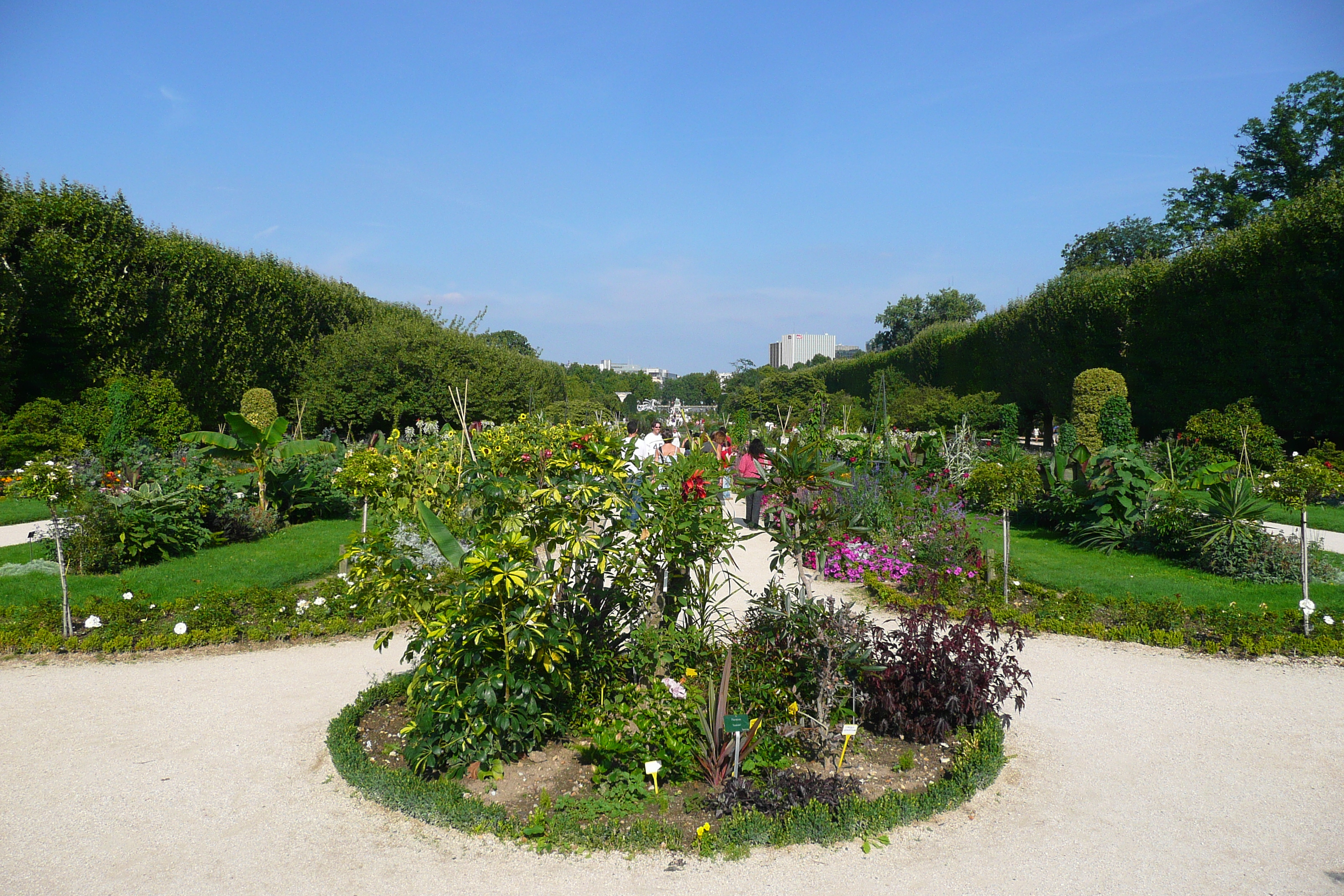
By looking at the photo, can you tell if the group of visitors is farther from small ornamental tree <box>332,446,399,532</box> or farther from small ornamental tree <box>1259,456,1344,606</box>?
small ornamental tree <box>1259,456,1344,606</box>

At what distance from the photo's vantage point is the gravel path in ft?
9.77

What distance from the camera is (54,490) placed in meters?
6.53

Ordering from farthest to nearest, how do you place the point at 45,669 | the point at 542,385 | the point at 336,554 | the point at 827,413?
the point at 542,385, the point at 827,413, the point at 336,554, the point at 45,669

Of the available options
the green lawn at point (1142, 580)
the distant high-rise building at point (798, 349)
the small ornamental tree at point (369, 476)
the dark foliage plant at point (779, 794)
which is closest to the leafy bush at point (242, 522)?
the small ornamental tree at point (369, 476)

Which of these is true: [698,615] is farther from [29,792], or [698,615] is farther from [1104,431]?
[1104,431]

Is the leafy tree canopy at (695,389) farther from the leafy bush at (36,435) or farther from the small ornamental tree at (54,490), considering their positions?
the small ornamental tree at (54,490)

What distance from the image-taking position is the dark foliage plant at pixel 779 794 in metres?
3.34

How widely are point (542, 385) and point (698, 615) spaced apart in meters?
28.8

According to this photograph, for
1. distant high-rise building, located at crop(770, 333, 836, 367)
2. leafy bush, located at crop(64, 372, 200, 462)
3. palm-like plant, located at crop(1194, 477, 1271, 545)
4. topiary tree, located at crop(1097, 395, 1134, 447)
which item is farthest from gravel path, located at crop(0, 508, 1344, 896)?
distant high-rise building, located at crop(770, 333, 836, 367)

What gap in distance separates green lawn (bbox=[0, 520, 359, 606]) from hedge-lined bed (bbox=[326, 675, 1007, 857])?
289cm

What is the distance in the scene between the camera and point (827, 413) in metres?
25.8

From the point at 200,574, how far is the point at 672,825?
253 inches

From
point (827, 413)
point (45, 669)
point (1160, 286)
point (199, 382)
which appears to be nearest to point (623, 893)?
point (45, 669)

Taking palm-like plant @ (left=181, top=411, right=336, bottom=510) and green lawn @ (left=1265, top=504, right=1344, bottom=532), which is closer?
palm-like plant @ (left=181, top=411, right=336, bottom=510)
